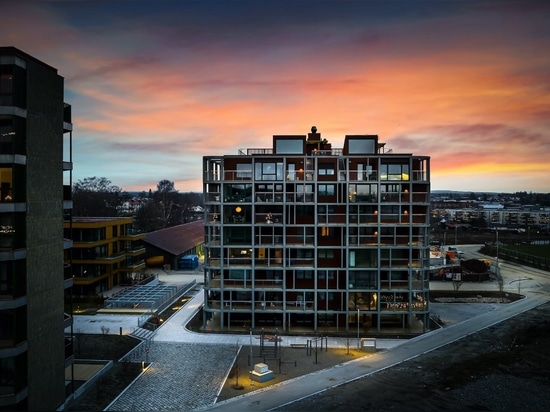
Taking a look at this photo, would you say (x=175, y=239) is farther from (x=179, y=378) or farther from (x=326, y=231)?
(x=179, y=378)

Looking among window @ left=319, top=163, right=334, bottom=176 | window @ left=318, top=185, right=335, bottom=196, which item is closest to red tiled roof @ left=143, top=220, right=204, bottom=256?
window @ left=318, top=185, right=335, bottom=196

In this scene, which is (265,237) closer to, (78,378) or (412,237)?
(412,237)

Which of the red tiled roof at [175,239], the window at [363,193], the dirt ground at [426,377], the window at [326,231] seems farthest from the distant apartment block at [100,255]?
the window at [363,193]

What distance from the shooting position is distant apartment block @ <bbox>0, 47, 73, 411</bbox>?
853 inches

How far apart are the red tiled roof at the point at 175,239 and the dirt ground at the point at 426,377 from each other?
37.5 metres

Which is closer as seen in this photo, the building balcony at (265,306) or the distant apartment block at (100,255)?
the building balcony at (265,306)

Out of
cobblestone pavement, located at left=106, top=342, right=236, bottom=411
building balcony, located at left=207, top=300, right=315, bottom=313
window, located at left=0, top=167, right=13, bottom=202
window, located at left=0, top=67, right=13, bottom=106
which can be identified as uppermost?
window, located at left=0, top=67, right=13, bottom=106

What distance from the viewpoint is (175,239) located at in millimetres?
84500

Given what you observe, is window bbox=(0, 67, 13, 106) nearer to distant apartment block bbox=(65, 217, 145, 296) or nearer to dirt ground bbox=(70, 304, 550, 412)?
dirt ground bbox=(70, 304, 550, 412)

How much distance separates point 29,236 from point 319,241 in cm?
2629

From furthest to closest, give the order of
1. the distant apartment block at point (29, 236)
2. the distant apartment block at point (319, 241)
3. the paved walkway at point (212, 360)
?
the distant apartment block at point (319, 241) → the paved walkway at point (212, 360) → the distant apartment block at point (29, 236)

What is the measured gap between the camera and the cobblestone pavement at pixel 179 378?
87.8 feet

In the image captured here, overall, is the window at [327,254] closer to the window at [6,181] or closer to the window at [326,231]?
the window at [326,231]

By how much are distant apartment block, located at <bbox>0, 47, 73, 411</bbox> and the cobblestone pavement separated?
16.0 feet
